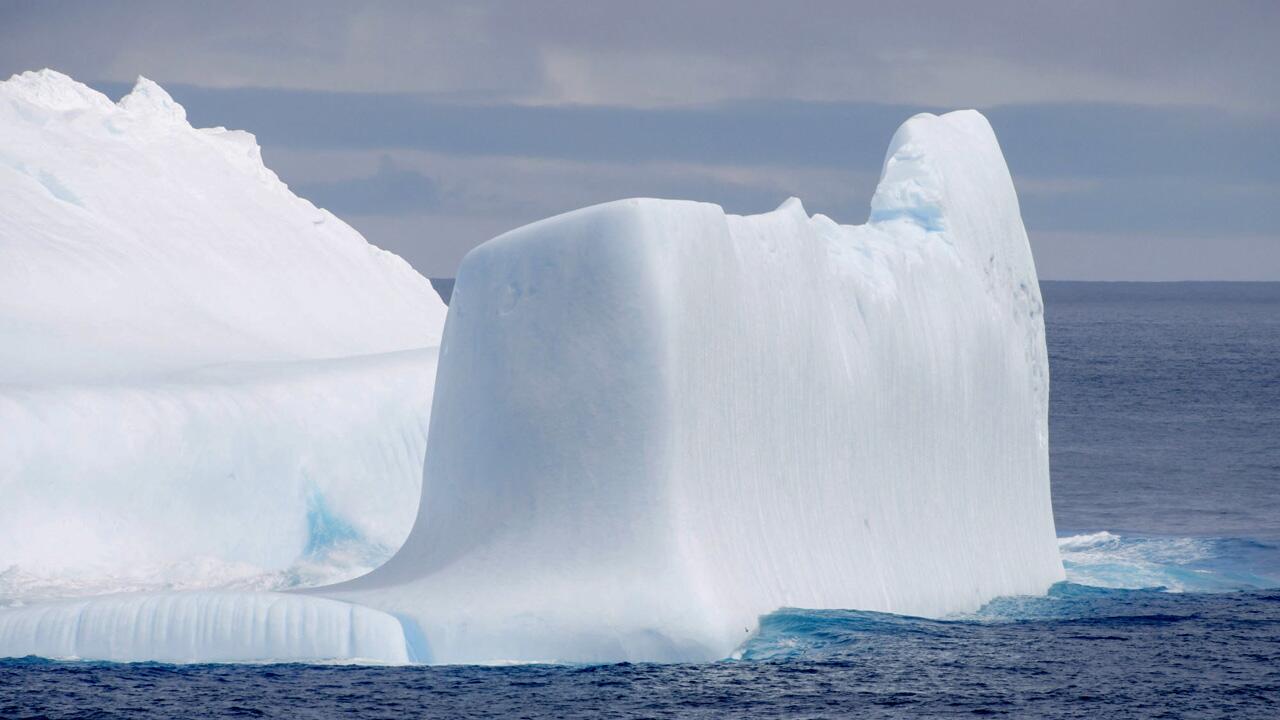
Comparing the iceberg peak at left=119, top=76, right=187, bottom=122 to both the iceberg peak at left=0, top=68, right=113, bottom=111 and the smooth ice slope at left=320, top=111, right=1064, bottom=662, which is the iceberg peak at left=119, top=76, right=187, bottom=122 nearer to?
the iceberg peak at left=0, top=68, right=113, bottom=111

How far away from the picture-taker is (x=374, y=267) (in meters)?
47.7

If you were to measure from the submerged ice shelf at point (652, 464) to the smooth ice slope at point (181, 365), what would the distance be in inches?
244

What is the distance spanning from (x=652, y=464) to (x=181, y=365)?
14.8 meters

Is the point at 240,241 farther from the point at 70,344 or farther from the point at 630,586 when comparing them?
the point at 630,586

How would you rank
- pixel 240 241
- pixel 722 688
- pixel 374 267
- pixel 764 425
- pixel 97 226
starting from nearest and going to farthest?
pixel 722 688 → pixel 764 425 → pixel 97 226 → pixel 240 241 → pixel 374 267

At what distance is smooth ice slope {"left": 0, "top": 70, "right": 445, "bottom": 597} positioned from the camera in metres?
29.9

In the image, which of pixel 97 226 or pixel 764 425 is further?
pixel 97 226

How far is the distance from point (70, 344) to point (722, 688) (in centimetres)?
1805

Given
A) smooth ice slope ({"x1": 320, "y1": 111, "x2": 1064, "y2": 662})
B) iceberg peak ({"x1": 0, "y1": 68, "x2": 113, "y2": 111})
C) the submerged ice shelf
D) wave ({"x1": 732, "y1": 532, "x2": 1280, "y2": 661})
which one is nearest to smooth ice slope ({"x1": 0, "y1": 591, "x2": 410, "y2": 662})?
the submerged ice shelf

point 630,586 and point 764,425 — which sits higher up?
point 764,425

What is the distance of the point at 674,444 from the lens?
23.5m

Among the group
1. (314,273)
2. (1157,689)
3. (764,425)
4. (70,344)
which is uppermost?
(314,273)

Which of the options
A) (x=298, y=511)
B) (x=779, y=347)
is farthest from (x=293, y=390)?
(x=779, y=347)

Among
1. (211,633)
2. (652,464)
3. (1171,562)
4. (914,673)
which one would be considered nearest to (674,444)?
(652,464)
